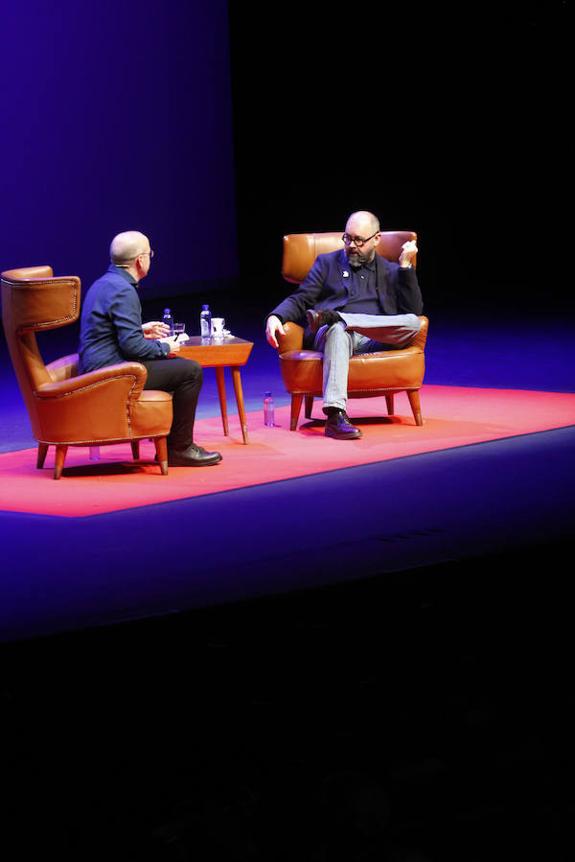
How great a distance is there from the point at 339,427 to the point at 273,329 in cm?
65

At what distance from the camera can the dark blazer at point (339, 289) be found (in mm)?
6617

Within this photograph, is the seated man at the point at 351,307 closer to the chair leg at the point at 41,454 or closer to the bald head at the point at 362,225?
the bald head at the point at 362,225

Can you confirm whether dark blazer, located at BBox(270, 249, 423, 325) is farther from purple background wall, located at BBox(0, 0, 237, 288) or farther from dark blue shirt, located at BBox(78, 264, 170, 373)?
purple background wall, located at BBox(0, 0, 237, 288)

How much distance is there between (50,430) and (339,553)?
1864 millimetres

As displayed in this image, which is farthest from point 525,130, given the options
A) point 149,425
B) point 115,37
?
point 149,425

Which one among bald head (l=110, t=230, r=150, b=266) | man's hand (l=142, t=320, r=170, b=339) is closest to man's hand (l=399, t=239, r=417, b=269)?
man's hand (l=142, t=320, r=170, b=339)

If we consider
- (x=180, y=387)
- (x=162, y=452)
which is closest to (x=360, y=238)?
(x=180, y=387)

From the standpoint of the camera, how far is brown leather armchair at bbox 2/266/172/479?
5.39 metres

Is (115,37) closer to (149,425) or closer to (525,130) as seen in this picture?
(525,130)

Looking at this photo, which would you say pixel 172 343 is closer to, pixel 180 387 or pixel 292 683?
pixel 180 387

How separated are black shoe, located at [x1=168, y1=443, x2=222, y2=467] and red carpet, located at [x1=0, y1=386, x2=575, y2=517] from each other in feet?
→ 0.19

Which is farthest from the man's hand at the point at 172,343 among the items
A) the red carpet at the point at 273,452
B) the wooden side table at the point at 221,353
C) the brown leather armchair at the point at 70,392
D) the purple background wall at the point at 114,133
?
the purple background wall at the point at 114,133

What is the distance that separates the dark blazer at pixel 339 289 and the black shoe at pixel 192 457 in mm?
1171

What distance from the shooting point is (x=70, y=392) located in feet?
17.7
